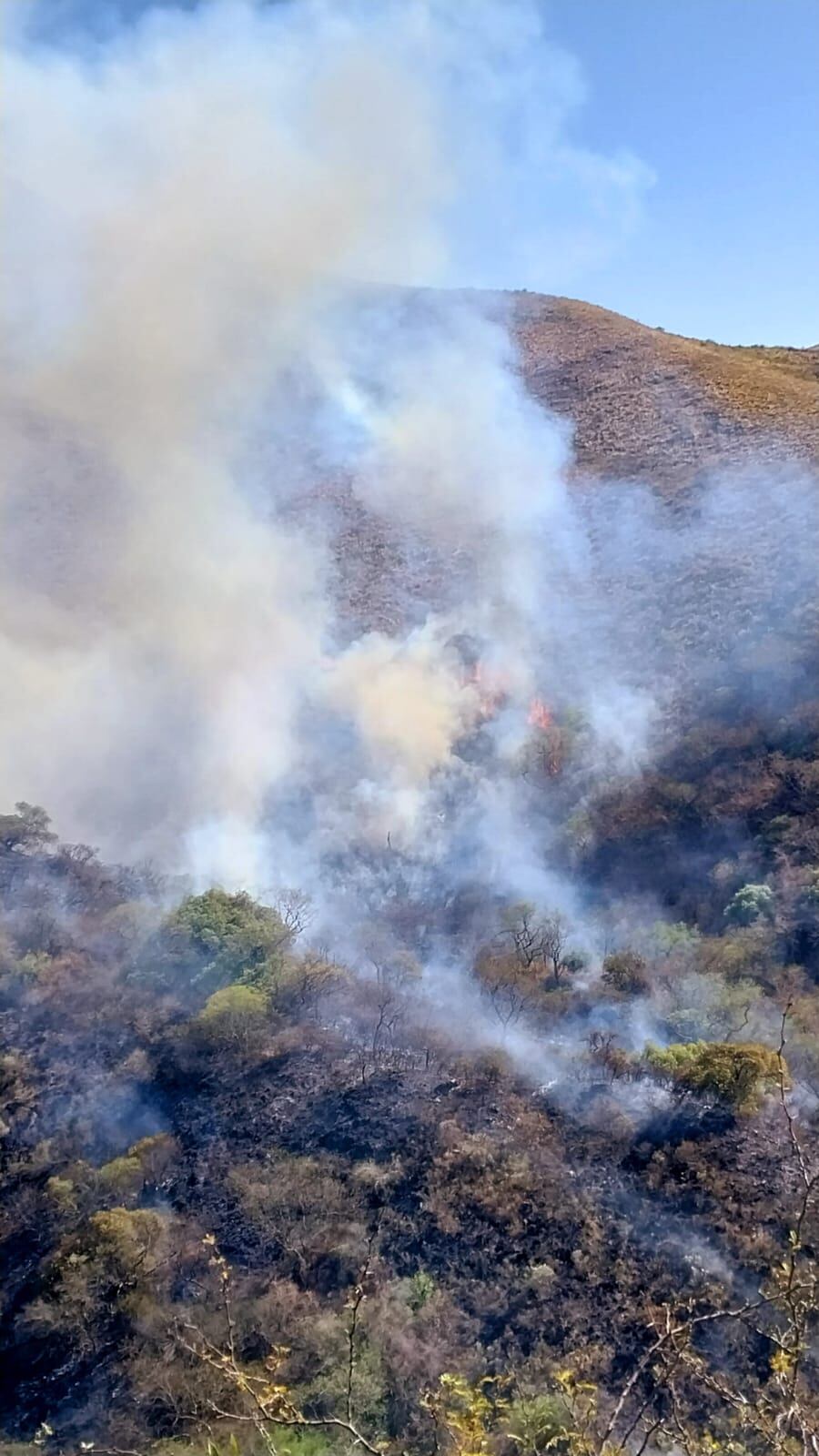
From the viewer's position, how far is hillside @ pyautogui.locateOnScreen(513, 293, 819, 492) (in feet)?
120

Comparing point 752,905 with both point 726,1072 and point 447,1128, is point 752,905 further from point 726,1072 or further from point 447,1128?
point 447,1128

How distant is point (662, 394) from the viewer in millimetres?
43250

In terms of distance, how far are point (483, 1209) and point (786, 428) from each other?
3268 centimetres

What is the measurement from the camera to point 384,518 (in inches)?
1551

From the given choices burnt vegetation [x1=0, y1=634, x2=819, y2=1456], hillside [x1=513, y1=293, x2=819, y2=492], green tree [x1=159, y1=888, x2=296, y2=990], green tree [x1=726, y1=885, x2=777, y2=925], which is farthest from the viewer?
hillside [x1=513, y1=293, x2=819, y2=492]

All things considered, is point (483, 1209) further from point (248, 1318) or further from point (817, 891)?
point (817, 891)

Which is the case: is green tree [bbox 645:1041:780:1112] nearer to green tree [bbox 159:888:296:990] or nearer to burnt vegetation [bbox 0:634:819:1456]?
burnt vegetation [bbox 0:634:819:1456]

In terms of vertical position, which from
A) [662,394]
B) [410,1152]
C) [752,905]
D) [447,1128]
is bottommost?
[410,1152]

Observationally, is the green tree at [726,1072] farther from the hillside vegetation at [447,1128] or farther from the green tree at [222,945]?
the green tree at [222,945]

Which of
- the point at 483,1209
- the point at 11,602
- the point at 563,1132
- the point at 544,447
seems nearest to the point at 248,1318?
the point at 483,1209

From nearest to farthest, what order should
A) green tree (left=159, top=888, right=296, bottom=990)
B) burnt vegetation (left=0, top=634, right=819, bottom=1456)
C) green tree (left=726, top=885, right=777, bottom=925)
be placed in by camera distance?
burnt vegetation (left=0, top=634, right=819, bottom=1456)
green tree (left=159, top=888, right=296, bottom=990)
green tree (left=726, top=885, right=777, bottom=925)

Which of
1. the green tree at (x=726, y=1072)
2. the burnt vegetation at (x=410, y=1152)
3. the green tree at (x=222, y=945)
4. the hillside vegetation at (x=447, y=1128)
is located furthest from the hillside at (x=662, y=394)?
the green tree at (x=726, y=1072)

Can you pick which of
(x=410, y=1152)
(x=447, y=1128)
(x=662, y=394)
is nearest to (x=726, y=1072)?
(x=447, y=1128)

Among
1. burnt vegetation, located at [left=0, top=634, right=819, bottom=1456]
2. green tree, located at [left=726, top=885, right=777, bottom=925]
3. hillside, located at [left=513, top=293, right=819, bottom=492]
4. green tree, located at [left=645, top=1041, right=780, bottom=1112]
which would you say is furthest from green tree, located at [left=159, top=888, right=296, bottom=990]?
hillside, located at [left=513, top=293, right=819, bottom=492]
